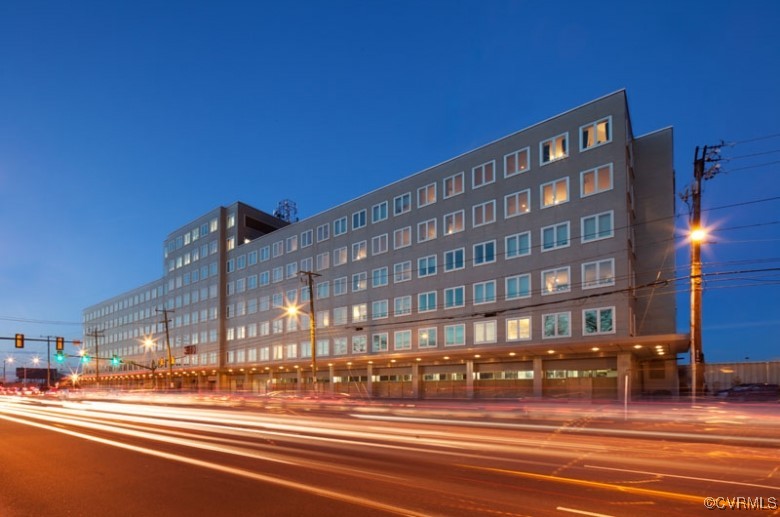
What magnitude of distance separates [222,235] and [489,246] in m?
47.1

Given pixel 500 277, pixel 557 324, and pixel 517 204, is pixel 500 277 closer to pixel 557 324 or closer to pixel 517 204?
pixel 517 204

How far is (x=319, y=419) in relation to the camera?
24172 millimetres

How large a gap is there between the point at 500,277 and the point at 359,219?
64.0 feet

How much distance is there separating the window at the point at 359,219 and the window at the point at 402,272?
7.15 meters

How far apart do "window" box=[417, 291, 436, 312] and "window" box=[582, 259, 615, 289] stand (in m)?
14.2

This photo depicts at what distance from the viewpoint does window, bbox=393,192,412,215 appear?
52.0 meters

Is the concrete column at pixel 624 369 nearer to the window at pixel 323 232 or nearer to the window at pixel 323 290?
the window at pixel 323 290

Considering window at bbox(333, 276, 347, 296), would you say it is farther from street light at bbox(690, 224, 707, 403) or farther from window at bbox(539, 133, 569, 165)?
street light at bbox(690, 224, 707, 403)

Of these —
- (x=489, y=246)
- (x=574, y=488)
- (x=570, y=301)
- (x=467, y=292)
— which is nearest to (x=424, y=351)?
(x=467, y=292)

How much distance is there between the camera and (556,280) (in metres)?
39.5

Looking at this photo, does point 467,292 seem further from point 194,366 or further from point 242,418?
point 194,366

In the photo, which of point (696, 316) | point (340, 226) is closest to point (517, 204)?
point (696, 316)

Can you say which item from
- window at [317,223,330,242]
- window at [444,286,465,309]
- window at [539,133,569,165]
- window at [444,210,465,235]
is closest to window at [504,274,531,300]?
window at [444,286,465,309]

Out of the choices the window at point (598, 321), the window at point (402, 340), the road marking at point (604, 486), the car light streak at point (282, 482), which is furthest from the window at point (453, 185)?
the road marking at point (604, 486)
